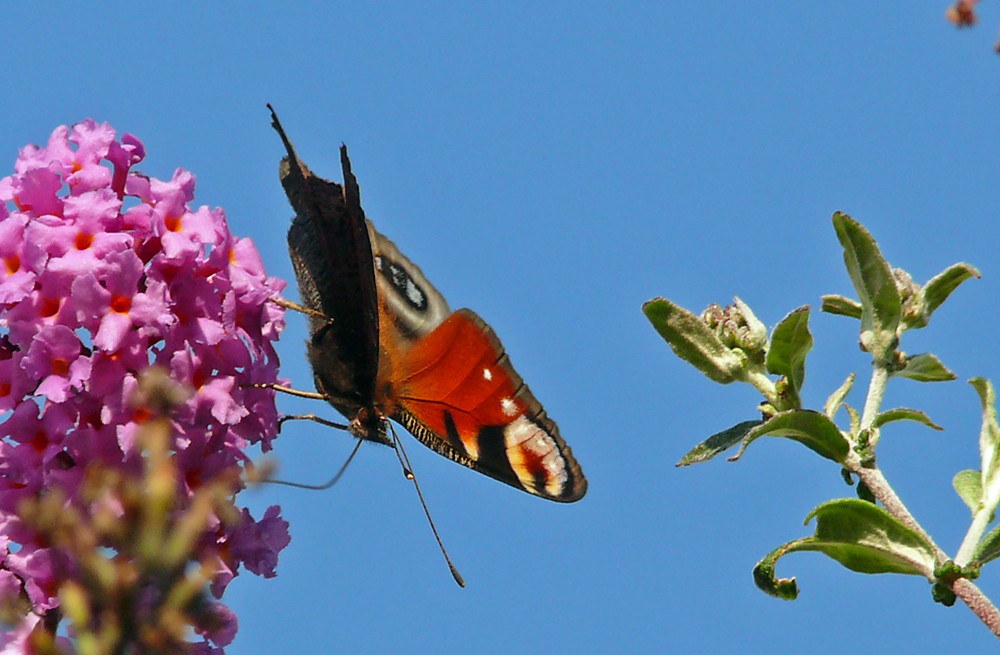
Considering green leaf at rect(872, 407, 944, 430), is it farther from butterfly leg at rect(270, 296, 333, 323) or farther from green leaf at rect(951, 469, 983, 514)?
butterfly leg at rect(270, 296, 333, 323)

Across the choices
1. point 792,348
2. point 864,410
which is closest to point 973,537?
point 864,410

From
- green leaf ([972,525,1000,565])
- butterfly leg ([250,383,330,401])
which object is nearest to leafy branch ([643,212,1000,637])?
green leaf ([972,525,1000,565])

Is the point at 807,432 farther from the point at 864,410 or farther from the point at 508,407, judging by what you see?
the point at 508,407

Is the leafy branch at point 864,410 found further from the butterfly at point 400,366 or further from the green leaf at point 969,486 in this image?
the butterfly at point 400,366

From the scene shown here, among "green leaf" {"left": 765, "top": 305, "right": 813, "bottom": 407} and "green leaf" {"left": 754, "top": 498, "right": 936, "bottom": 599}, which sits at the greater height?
"green leaf" {"left": 765, "top": 305, "right": 813, "bottom": 407}

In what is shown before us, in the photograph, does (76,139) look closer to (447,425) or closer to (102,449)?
(102,449)

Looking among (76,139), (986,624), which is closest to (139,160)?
(76,139)
